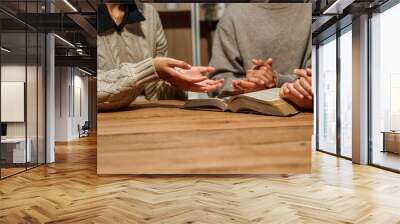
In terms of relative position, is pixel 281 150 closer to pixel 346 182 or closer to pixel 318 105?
pixel 346 182

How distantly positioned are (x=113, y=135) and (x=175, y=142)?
32.6 inches

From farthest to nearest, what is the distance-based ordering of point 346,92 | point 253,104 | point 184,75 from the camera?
point 346,92, point 184,75, point 253,104

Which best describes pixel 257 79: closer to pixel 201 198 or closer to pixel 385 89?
pixel 201 198

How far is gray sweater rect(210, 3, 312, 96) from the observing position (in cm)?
538

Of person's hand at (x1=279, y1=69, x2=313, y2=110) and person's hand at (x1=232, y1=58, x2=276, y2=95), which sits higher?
person's hand at (x1=232, y1=58, x2=276, y2=95)

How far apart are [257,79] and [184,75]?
952mm

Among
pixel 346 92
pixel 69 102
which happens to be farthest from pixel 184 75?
pixel 69 102

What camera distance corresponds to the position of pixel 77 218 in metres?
3.48

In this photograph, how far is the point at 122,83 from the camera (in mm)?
5352

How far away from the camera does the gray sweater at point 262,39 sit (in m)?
5.38

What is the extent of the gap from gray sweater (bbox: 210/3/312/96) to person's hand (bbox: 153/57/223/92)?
12 cm

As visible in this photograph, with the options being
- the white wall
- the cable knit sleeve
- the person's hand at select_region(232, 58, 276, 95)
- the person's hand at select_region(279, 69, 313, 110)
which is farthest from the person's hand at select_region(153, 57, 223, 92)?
the white wall

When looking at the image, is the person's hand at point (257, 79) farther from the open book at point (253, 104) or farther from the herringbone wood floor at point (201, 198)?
the herringbone wood floor at point (201, 198)

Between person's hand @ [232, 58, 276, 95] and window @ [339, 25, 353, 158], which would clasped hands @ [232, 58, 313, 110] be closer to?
person's hand @ [232, 58, 276, 95]
